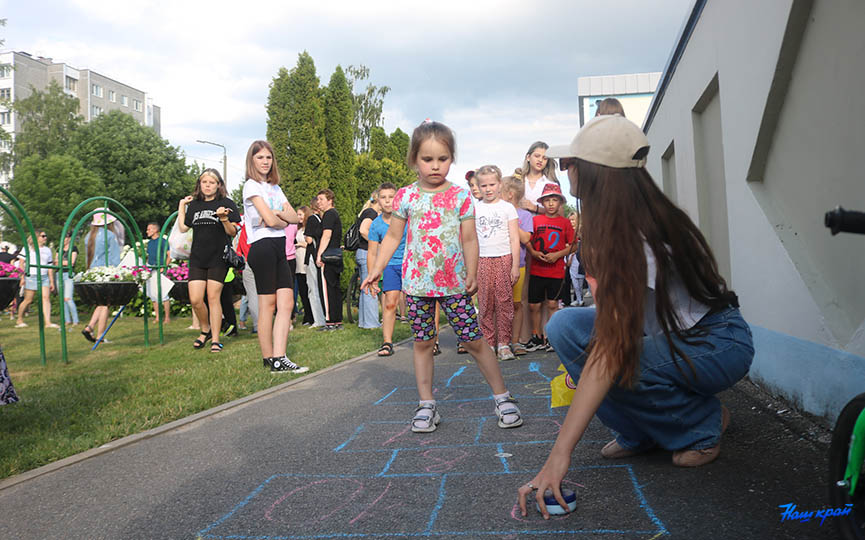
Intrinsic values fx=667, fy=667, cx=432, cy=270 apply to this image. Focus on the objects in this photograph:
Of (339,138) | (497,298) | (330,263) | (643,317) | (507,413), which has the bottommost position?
(507,413)

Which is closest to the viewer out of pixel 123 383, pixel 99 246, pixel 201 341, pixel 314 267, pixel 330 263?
pixel 123 383

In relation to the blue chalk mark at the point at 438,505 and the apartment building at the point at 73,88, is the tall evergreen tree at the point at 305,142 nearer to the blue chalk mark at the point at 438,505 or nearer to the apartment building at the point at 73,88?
the blue chalk mark at the point at 438,505

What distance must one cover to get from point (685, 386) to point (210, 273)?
602 cm

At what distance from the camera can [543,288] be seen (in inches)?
284

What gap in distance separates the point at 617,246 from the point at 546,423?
65.2 inches

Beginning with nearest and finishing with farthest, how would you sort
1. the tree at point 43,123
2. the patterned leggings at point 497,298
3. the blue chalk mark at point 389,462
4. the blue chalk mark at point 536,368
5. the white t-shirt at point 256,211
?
the blue chalk mark at point 389,462 → the blue chalk mark at point 536,368 → the white t-shirt at point 256,211 → the patterned leggings at point 497,298 → the tree at point 43,123

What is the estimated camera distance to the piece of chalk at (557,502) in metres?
2.34

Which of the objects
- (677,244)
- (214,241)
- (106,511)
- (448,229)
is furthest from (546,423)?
(214,241)

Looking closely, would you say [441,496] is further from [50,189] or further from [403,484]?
[50,189]

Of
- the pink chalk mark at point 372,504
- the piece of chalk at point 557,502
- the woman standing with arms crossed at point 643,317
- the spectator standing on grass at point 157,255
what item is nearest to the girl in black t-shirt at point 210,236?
the spectator standing on grass at point 157,255

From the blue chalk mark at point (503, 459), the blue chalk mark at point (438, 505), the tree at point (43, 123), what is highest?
the tree at point (43, 123)

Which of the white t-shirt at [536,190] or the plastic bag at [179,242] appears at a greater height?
the white t-shirt at [536,190]

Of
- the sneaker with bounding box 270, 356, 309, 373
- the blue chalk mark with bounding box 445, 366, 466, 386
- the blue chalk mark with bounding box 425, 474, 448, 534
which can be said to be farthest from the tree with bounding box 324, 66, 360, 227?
the blue chalk mark with bounding box 425, 474, 448, 534

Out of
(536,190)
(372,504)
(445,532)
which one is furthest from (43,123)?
(445,532)
